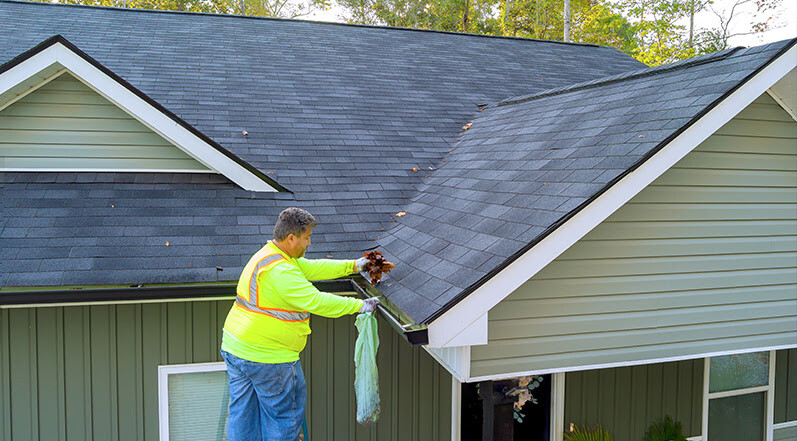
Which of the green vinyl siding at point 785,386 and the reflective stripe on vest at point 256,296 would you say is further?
the green vinyl siding at point 785,386

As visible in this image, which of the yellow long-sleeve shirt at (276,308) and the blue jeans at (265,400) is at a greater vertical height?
the yellow long-sleeve shirt at (276,308)

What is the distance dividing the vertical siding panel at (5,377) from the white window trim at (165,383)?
111 cm

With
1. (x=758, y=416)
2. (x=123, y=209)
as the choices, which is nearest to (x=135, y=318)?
(x=123, y=209)

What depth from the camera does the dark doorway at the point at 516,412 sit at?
217 inches

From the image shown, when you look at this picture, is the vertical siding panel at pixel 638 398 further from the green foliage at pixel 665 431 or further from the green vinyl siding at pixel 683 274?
the green vinyl siding at pixel 683 274

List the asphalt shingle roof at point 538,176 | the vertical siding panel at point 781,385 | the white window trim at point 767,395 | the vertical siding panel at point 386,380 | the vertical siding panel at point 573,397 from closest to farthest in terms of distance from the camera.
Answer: the asphalt shingle roof at point 538,176
the vertical siding panel at point 386,380
the vertical siding panel at point 573,397
the white window trim at point 767,395
the vertical siding panel at point 781,385

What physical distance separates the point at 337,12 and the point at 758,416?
28.8m

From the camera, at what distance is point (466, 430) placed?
18.0ft

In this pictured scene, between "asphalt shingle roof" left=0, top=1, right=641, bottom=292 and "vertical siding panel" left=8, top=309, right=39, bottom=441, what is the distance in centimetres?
61

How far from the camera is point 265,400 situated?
3.72 m

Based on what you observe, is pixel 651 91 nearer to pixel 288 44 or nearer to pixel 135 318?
pixel 135 318

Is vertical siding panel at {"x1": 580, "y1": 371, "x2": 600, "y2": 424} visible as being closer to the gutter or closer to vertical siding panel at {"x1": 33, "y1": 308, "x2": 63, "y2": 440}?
the gutter

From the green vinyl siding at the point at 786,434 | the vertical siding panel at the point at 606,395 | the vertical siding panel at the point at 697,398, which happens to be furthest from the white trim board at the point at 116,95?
the green vinyl siding at the point at 786,434

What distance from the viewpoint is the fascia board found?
125 inches
